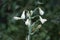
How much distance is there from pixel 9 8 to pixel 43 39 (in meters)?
0.77

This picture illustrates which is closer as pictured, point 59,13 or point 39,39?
point 39,39

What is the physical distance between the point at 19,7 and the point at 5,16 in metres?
0.40

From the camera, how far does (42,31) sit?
365 cm

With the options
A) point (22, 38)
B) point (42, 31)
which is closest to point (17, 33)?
point (22, 38)

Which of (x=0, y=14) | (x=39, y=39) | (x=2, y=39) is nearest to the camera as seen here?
(x=39, y=39)

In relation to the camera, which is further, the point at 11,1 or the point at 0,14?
the point at 0,14

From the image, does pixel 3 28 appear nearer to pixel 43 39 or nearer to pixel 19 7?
pixel 19 7

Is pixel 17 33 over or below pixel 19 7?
below

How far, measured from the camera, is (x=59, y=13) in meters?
3.70

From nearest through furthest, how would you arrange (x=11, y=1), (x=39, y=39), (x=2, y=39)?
(x=39, y=39)
(x=2, y=39)
(x=11, y=1)

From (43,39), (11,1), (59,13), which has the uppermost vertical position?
(11,1)

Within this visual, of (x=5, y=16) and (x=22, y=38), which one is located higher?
(x=5, y=16)

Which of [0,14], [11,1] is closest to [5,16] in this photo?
[0,14]

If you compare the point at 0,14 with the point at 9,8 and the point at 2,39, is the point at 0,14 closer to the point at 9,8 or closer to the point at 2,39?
the point at 9,8
